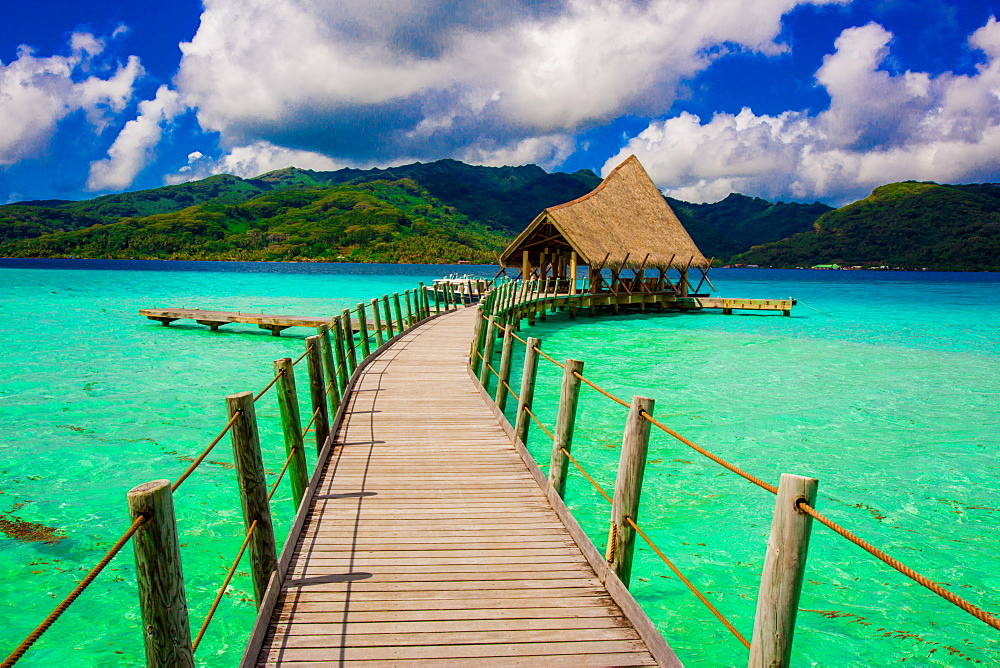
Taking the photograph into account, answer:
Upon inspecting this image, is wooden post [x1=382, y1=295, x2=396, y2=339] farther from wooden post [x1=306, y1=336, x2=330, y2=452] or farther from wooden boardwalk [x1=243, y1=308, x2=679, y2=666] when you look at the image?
wooden boardwalk [x1=243, y1=308, x2=679, y2=666]

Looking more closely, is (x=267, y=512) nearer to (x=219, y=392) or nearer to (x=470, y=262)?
(x=219, y=392)

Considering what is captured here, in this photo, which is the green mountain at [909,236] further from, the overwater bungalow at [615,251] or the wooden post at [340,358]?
the wooden post at [340,358]

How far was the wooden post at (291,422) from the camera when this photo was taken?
15.0 feet

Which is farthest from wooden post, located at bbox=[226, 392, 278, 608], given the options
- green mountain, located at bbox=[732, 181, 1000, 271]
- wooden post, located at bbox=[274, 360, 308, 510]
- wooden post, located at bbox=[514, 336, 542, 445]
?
green mountain, located at bbox=[732, 181, 1000, 271]

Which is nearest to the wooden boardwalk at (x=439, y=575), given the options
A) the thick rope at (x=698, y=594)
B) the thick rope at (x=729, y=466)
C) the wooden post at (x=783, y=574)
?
the thick rope at (x=698, y=594)

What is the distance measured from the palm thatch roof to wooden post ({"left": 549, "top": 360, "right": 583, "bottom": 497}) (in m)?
19.5

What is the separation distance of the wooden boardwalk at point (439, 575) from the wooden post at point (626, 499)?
188 mm

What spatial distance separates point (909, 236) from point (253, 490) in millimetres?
195343

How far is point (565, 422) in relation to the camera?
4715mm

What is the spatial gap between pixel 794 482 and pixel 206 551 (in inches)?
214

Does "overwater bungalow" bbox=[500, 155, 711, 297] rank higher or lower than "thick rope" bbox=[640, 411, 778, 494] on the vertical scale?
higher

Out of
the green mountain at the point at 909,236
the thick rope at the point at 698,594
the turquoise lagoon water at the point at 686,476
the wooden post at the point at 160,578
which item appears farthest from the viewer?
the green mountain at the point at 909,236

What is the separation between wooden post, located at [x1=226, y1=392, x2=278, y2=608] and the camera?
3.25m

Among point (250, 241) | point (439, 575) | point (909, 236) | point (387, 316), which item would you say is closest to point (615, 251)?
point (387, 316)
